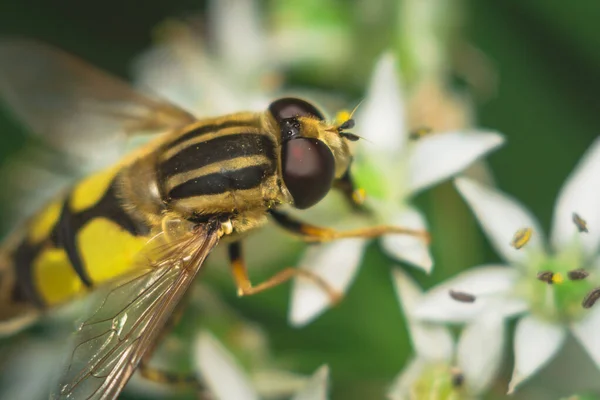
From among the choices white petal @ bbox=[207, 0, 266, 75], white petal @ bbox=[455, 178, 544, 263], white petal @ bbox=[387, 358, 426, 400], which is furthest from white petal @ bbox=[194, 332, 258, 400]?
white petal @ bbox=[207, 0, 266, 75]

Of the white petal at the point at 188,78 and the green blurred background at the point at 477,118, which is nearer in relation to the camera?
the green blurred background at the point at 477,118

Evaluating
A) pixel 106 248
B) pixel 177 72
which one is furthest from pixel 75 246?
pixel 177 72

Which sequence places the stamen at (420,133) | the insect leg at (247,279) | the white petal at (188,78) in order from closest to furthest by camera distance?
the insect leg at (247,279), the stamen at (420,133), the white petal at (188,78)

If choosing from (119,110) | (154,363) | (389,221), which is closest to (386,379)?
(389,221)

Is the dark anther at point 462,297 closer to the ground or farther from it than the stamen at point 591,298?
farther from it

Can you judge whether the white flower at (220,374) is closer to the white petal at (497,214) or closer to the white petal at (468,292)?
the white petal at (468,292)

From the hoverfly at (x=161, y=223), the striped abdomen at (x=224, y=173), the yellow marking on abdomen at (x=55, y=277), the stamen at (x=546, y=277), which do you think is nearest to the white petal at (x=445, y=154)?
the hoverfly at (x=161, y=223)
